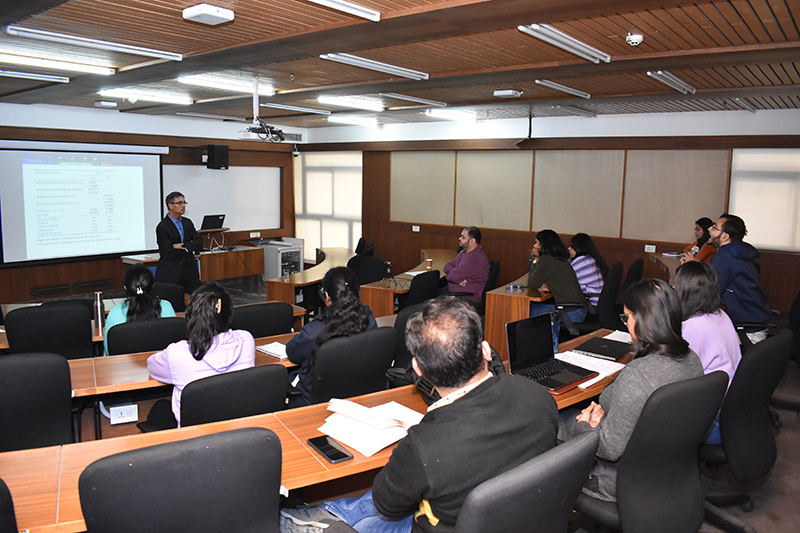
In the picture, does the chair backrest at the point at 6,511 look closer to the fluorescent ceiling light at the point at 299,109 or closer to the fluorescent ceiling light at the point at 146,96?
the fluorescent ceiling light at the point at 146,96

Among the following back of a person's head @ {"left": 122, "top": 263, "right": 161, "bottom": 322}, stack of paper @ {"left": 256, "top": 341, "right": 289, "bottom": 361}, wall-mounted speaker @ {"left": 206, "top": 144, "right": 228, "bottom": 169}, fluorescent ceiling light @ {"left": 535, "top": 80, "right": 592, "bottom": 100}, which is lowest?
stack of paper @ {"left": 256, "top": 341, "right": 289, "bottom": 361}

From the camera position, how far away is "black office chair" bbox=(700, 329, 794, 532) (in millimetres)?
2553

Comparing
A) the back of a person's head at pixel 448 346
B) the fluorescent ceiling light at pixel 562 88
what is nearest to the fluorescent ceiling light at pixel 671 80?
the fluorescent ceiling light at pixel 562 88

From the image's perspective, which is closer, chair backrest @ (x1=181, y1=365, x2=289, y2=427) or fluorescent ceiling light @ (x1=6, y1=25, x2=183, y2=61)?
chair backrest @ (x1=181, y1=365, x2=289, y2=427)

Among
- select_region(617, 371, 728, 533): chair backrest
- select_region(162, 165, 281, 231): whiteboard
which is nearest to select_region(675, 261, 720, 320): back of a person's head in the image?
select_region(617, 371, 728, 533): chair backrest

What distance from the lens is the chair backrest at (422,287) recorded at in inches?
234

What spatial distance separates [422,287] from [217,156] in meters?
5.16

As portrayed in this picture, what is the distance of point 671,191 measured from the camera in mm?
7484

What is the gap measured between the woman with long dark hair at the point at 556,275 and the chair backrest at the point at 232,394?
3.55m

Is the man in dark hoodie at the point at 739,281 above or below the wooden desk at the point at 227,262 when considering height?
above

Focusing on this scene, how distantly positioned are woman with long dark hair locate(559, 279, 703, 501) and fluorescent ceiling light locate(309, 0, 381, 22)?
2.13 meters

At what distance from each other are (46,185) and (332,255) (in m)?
4.11

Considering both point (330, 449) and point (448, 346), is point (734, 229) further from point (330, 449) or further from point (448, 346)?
point (330, 449)

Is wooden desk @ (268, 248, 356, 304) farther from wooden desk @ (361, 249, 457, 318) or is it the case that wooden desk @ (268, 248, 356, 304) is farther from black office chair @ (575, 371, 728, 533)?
black office chair @ (575, 371, 728, 533)
